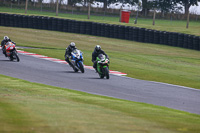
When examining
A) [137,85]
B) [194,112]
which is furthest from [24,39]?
[194,112]

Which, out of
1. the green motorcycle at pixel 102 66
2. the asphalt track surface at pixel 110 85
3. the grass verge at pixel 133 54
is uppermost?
the green motorcycle at pixel 102 66

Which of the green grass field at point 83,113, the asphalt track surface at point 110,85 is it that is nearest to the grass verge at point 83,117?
the green grass field at point 83,113

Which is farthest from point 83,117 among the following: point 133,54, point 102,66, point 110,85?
point 133,54

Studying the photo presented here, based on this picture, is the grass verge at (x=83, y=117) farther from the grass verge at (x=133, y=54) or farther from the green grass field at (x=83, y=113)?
the grass verge at (x=133, y=54)

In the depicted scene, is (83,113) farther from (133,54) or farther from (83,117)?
(133,54)

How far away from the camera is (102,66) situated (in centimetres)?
1638

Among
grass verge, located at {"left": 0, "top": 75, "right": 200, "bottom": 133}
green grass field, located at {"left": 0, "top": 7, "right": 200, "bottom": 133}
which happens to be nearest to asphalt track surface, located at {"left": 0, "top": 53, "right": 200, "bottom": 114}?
green grass field, located at {"left": 0, "top": 7, "right": 200, "bottom": 133}

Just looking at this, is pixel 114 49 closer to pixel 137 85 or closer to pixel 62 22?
pixel 62 22

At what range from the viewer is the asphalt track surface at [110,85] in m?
12.4

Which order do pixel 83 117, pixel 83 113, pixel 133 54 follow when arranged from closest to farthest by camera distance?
pixel 83 117 → pixel 83 113 → pixel 133 54

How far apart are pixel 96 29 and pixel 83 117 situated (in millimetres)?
30566

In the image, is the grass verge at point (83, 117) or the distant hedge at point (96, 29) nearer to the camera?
the grass verge at point (83, 117)

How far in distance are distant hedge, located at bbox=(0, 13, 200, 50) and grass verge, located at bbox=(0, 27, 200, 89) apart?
76 centimetres

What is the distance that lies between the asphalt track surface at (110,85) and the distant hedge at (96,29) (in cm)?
1583
